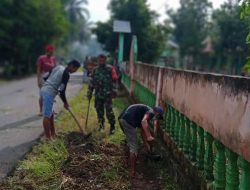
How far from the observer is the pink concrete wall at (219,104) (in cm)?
342

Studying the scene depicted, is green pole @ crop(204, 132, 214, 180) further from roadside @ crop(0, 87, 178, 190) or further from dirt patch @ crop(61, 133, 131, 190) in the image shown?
dirt patch @ crop(61, 133, 131, 190)

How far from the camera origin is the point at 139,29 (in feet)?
102

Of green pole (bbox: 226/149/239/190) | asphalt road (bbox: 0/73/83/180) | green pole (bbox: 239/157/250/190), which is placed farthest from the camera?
asphalt road (bbox: 0/73/83/180)

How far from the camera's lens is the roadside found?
18.4 feet

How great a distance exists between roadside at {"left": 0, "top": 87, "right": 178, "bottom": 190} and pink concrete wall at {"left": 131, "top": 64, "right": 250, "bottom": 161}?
1.03m

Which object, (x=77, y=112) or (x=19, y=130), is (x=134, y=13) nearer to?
(x=77, y=112)

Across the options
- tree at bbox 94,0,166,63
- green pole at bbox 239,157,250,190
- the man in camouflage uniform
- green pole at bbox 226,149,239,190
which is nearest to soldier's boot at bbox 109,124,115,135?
the man in camouflage uniform

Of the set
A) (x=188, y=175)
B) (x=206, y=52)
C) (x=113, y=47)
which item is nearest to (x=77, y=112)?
(x=188, y=175)

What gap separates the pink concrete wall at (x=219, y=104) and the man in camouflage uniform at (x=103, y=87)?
2.87 m

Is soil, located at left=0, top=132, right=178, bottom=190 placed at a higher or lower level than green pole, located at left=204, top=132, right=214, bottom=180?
lower

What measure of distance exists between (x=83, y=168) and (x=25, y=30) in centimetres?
3128

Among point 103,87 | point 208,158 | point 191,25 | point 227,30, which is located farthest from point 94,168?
point 191,25

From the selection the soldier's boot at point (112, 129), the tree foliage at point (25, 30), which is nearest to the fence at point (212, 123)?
the soldier's boot at point (112, 129)

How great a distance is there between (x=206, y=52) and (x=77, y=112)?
4117 cm
